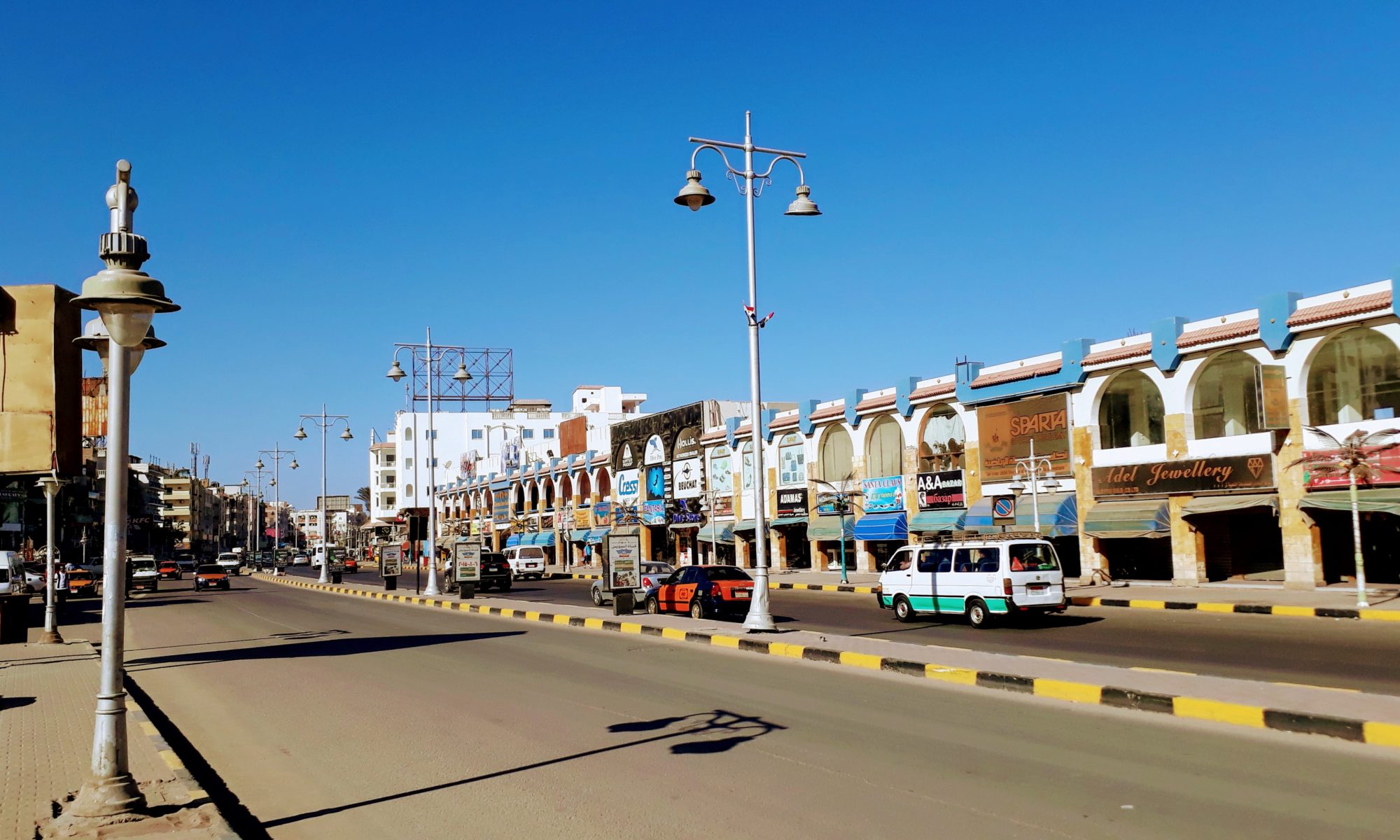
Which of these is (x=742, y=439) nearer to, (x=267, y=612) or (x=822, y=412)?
(x=822, y=412)

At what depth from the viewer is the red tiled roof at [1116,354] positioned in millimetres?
33562

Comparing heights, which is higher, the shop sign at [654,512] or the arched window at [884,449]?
the arched window at [884,449]

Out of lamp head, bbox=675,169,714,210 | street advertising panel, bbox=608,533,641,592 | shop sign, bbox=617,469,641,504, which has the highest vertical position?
lamp head, bbox=675,169,714,210

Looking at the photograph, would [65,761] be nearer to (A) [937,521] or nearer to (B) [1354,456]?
(B) [1354,456]

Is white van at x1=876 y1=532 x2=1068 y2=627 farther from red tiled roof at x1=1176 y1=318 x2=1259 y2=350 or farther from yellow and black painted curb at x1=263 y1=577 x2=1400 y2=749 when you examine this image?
red tiled roof at x1=1176 y1=318 x2=1259 y2=350

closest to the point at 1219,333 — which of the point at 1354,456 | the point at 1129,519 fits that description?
the point at 1129,519

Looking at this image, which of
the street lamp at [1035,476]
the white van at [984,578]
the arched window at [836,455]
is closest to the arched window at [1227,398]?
the street lamp at [1035,476]

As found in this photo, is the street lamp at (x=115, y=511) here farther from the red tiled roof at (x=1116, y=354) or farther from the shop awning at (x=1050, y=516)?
the red tiled roof at (x=1116, y=354)

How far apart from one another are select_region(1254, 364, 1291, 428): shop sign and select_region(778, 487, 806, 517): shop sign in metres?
23.2


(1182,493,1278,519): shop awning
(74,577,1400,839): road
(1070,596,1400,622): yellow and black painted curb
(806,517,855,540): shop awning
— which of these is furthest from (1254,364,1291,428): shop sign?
(74,577,1400,839): road

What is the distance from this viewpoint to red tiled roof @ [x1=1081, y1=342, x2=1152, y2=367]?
110 feet

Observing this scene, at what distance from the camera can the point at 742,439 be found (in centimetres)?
5462

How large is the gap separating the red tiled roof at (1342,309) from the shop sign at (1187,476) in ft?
12.9

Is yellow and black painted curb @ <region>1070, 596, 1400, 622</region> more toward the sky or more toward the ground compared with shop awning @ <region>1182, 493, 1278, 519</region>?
more toward the ground
